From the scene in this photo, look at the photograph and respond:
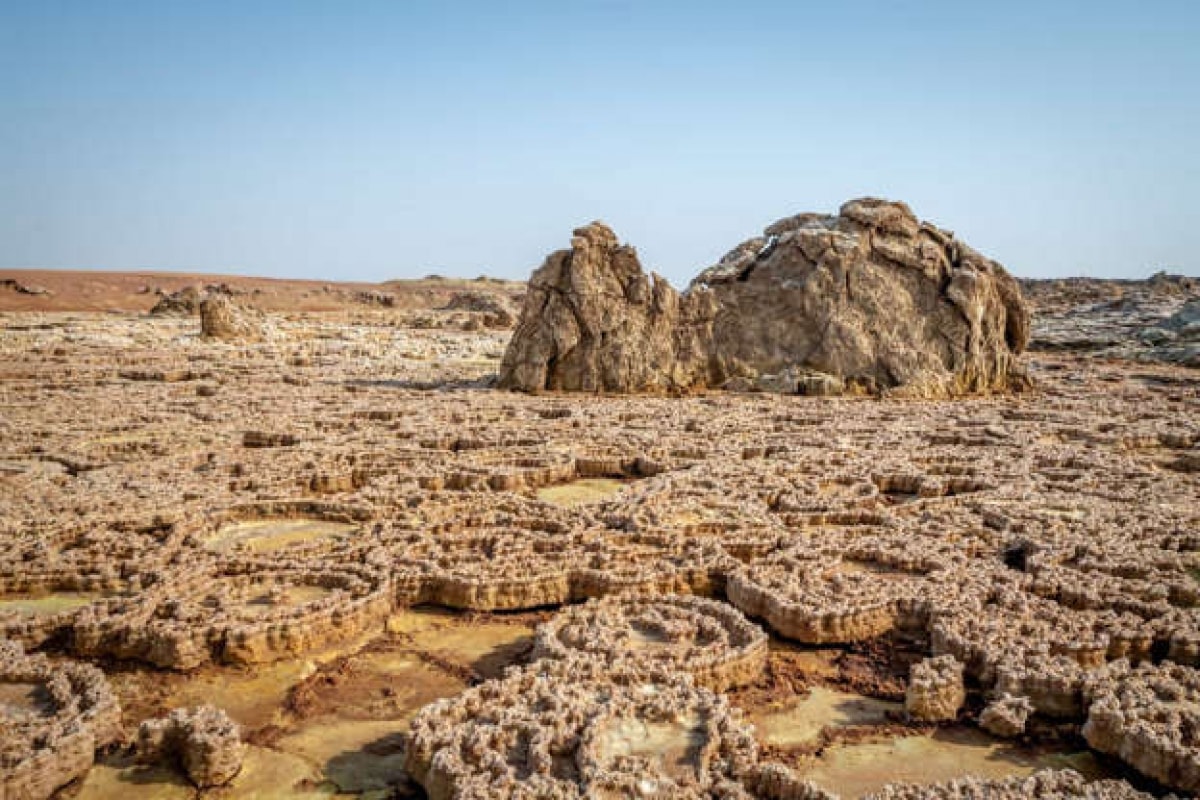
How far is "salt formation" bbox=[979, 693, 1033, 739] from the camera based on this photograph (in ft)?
15.0

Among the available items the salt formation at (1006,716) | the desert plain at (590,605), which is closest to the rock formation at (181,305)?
the desert plain at (590,605)

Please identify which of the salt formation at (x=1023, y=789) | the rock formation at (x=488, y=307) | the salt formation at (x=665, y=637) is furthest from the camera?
the rock formation at (x=488, y=307)

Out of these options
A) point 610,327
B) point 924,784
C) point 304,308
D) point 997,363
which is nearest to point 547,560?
point 924,784

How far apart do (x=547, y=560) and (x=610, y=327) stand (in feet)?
38.7

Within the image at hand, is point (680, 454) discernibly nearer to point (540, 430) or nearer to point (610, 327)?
point (540, 430)

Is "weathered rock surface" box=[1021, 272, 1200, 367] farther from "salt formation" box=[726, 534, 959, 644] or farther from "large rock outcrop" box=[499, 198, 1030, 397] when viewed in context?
"salt formation" box=[726, 534, 959, 644]

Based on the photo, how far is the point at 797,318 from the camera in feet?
64.2

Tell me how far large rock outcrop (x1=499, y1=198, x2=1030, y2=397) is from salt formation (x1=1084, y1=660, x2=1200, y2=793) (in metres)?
13.6

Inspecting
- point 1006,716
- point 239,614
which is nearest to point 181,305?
point 239,614

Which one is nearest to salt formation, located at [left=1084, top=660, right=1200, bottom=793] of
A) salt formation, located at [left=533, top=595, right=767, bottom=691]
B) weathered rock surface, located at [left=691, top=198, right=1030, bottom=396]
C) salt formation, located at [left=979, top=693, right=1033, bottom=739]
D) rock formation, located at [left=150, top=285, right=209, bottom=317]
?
salt formation, located at [left=979, top=693, right=1033, bottom=739]

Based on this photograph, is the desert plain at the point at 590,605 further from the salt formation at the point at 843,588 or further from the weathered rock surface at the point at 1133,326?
the weathered rock surface at the point at 1133,326

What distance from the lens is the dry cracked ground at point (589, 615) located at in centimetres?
419

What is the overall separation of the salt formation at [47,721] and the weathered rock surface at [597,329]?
13.2 m

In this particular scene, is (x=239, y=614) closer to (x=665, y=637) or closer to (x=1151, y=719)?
(x=665, y=637)
